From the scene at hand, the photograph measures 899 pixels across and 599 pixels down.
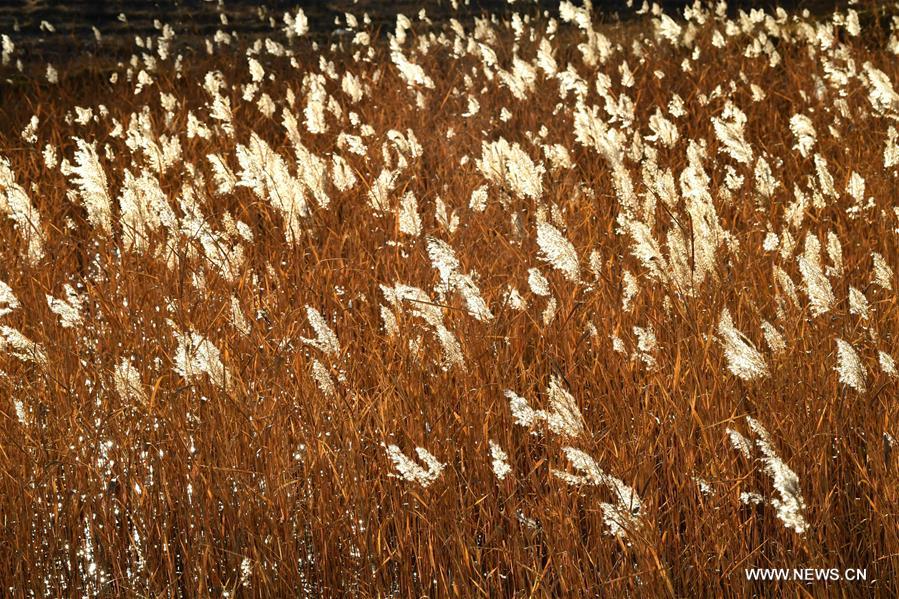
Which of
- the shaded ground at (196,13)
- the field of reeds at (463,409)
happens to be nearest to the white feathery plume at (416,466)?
the field of reeds at (463,409)

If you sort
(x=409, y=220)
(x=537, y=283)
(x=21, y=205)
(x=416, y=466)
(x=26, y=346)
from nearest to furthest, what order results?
(x=416, y=466) < (x=537, y=283) < (x=26, y=346) < (x=409, y=220) < (x=21, y=205)

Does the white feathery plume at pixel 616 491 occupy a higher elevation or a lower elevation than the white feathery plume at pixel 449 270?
lower

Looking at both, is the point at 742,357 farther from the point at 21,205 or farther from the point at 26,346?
the point at 21,205

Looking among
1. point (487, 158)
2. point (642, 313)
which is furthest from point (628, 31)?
point (642, 313)

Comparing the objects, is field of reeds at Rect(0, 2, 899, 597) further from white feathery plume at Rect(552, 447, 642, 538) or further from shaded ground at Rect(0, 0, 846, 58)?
shaded ground at Rect(0, 0, 846, 58)

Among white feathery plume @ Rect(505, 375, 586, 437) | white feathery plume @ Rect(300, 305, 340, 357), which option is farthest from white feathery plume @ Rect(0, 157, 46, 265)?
white feathery plume @ Rect(505, 375, 586, 437)

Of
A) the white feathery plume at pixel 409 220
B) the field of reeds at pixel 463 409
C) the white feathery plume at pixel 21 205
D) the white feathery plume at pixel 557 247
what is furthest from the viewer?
the white feathery plume at pixel 21 205

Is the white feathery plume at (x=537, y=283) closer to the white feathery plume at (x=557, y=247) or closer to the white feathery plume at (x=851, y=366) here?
the white feathery plume at (x=557, y=247)

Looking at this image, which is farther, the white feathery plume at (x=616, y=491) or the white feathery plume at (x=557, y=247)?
the white feathery plume at (x=557, y=247)

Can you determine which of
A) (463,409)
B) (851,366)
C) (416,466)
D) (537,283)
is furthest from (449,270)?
(851,366)

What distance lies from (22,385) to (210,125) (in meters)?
2.75

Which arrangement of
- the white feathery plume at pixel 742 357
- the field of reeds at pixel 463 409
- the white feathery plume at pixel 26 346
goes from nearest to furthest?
the white feathery plume at pixel 742 357 < the field of reeds at pixel 463 409 < the white feathery plume at pixel 26 346

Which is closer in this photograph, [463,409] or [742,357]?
[742,357]

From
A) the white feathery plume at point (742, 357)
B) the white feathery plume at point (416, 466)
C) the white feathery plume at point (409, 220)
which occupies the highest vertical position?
the white feathery plume at point (409, 220)
